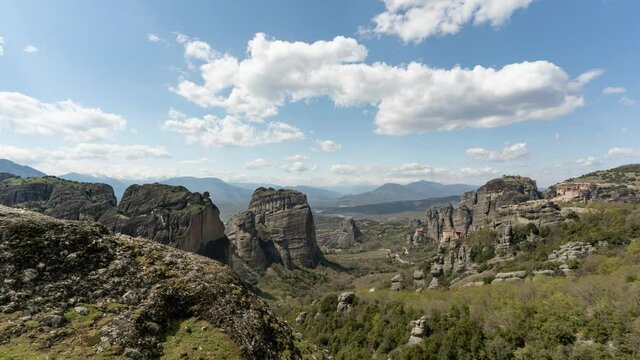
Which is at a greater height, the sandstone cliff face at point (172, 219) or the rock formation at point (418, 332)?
the sandstone cliff face at point (172, 219)

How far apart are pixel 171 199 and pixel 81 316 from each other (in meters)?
170

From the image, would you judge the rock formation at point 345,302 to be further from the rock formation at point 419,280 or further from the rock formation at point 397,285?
the rock formation at point 419,280

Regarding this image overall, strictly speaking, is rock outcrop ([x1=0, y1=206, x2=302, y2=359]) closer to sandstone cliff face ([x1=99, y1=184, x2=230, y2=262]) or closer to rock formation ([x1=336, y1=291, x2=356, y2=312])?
rock formation ([x1=336, y1=291, x2=356, y2=312])

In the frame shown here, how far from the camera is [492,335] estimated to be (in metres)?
61.1

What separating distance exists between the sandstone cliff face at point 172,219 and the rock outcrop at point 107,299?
144347 millimetres

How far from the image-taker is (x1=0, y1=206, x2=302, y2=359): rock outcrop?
41.4ft

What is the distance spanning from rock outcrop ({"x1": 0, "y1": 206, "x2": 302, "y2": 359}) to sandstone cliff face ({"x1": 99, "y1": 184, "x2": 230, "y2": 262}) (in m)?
144

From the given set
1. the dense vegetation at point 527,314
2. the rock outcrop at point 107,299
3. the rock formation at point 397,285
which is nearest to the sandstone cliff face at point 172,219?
the dense vegetation at point 527,314

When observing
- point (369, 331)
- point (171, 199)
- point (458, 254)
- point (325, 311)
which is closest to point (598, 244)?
point (458, 254)

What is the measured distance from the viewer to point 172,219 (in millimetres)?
161375

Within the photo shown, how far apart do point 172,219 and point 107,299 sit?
516 feet

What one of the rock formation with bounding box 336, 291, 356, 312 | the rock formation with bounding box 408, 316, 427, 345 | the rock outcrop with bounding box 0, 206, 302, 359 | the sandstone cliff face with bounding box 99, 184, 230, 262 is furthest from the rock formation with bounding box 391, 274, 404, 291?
the rock outcrop with bounding box 0, 206, 302, 359

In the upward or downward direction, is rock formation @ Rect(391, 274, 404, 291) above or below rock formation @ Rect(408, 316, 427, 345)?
below

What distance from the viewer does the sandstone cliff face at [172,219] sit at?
157375 millimetres
